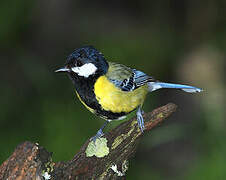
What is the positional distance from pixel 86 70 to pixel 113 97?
22cm

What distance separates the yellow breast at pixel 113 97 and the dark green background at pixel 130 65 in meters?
0.87

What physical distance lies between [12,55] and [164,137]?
5.38ft

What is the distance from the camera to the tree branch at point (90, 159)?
2068 millimetres

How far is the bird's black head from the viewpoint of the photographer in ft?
8.06

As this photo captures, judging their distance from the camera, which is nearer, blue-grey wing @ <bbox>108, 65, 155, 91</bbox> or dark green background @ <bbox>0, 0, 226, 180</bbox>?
blue-grey wing @ <bbox>108, 65, 155, 91</bbox>

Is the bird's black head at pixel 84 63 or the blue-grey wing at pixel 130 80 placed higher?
the bird's black head at pixel 84 63

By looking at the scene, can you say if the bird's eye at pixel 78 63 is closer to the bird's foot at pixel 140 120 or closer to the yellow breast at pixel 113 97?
the yellow breast at pixel 113 97

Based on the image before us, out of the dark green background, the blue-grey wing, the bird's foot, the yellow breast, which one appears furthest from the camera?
the dark green background

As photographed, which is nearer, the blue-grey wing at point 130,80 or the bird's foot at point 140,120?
the bird's foot at point 140,120

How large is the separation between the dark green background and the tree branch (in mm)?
1043

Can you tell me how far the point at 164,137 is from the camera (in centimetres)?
363

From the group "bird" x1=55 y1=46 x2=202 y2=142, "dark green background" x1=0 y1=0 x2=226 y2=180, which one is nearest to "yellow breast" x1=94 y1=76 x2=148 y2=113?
"bird" x1=55 y1=46 x2=202 y2=142

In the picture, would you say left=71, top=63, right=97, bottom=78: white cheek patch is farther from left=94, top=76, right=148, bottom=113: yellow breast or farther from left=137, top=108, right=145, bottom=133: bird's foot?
left=137, top=108, right=145, bottom=133: bird's foot

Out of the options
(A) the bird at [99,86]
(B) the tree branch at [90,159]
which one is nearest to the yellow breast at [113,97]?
(A) the bird at [99,86]
